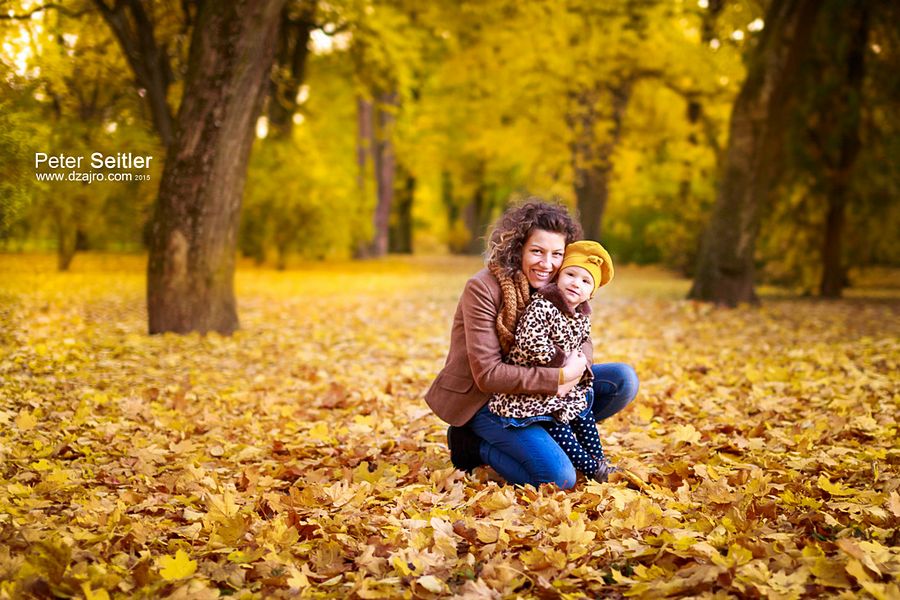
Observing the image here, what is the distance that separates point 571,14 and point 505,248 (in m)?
13.9

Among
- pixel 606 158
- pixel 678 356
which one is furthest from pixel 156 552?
pixel 606 158

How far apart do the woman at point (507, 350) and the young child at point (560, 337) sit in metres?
0.06

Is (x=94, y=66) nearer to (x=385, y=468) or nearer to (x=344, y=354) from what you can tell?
(x=344, y=354)

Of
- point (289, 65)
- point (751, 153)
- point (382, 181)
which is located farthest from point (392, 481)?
point (382, 181)

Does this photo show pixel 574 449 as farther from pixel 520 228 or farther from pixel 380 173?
pixel 380 173

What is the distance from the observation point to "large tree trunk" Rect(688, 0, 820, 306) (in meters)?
11.5

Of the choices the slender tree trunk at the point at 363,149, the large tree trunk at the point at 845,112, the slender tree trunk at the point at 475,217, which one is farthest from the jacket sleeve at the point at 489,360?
the slender tree trunk at the point at 475,217

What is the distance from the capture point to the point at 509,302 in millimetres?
3604

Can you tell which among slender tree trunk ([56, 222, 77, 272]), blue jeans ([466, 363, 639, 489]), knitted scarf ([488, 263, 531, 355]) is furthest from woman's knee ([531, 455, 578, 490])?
slender tree trunk ([56, 222, 77, 272])

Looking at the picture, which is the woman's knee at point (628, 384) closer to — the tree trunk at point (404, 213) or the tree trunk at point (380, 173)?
the tree trunk at point (380, 173)

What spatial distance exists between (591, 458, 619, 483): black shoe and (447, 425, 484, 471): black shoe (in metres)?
0.56

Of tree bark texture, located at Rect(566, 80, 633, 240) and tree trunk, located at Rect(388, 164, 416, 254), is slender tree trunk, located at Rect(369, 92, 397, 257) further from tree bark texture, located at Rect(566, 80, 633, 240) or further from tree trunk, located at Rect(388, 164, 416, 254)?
tree bark texture, located at Rect(566, 80, 633, 240)

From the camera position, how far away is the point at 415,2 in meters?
17.3

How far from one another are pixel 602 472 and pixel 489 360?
810 millimetres
